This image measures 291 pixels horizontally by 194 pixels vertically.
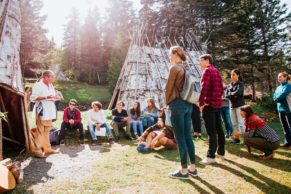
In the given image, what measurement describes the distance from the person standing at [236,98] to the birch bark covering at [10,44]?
200 inches

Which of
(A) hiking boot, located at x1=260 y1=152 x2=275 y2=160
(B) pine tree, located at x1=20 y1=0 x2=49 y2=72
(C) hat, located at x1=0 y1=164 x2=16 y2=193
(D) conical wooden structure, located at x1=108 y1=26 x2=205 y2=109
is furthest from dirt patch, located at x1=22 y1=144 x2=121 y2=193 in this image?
(B) pine tree, located at x1=20 y1=0 x2=49 y2=72

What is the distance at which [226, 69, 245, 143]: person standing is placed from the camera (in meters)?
6.69

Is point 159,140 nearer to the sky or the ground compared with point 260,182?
nearer to the sky

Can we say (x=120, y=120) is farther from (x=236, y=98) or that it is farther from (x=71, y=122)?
(x=236, y=98)

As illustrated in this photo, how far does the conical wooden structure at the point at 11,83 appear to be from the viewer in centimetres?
575

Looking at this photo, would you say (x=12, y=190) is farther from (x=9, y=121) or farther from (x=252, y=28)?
(x=252, y=28)

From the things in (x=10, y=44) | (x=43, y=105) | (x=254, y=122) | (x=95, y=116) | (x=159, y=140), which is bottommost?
(x=159, y=140)

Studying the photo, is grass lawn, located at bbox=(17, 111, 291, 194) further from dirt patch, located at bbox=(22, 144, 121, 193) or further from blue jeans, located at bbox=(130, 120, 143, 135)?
blue jeans, located at bbox=(130, 120, 143, 135)

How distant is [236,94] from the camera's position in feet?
22.1

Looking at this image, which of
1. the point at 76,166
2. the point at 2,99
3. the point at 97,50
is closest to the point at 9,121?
the point at 2,99

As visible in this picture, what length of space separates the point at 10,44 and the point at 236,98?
5.88 metres

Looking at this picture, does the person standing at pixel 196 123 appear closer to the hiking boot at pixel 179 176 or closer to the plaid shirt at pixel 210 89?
the plaid shirt at pixel 210 89

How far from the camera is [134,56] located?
1419 centimetres

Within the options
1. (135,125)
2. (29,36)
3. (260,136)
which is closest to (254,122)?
(260,136)
